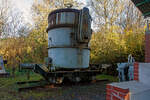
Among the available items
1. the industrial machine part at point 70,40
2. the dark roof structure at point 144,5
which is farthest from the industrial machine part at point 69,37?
the dark roof structure at point 144,5

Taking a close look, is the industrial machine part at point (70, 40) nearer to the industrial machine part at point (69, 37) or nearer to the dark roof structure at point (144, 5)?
the industrial machine part at point (69, 37)

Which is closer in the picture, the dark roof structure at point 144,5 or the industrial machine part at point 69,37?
the dark roof structure at point 144,5

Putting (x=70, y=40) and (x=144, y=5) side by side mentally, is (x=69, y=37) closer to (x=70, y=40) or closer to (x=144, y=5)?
(x=70, y=40)

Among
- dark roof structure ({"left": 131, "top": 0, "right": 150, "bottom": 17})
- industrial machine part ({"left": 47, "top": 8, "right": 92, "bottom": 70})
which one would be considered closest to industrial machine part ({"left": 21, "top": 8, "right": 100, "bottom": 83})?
industrial machine part ({"left": 47, "top": 8, "right": 92, "bottom": 70})

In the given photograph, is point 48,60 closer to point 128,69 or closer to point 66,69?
point 66,69

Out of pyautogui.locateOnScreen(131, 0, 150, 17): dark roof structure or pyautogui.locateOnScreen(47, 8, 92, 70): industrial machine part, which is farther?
pyautogui.locateOnScreen(47, 8, 92, 70): industrial machine part

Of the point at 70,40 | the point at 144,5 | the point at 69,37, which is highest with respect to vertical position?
the point at 144,5

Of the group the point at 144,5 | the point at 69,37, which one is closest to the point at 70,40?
the point at 69,37

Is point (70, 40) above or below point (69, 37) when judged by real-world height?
below

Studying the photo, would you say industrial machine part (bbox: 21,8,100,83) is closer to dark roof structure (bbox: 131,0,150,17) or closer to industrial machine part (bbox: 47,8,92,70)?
industrial machine part (bbox: 47,8,92,70)

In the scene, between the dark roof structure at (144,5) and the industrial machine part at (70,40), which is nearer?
the dark roof structure at (144,5)

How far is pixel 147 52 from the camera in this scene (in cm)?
283

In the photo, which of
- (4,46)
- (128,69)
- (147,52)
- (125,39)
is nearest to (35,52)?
(4,46)

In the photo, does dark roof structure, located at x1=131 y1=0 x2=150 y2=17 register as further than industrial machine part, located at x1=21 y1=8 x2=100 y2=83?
No
